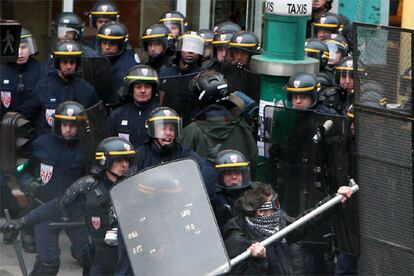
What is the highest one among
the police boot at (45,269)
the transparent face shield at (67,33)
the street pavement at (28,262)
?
the transparent face shield at (67,33)

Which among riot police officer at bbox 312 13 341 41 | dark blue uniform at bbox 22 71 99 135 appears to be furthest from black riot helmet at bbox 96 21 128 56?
riot police officer at bbox 312 13 341 41

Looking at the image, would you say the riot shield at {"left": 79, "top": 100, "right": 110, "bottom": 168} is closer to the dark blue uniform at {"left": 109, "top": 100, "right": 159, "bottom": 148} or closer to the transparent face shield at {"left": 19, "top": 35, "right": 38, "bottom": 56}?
the dark blue uniform at {"left": 109, "top": 100, "right": 159, "bottom": 148}

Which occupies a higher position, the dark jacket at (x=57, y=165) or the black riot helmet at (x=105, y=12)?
the black riot helmet at (x=105, y=12)

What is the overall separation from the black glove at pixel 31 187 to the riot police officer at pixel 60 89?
104 centimetres

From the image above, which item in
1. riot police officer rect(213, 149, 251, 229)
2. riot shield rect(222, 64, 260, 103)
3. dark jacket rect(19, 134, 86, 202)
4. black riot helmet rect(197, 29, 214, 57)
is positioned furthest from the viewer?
black riot helmet rect(197, 29, 214, 57)

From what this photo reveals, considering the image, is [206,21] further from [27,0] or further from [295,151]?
[295,151]

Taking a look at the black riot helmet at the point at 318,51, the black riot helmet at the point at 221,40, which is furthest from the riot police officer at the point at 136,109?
the black riot helmet at the point at 318,51

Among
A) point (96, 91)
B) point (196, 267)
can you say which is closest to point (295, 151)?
point (96, 91)

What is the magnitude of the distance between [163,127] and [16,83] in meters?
2.87

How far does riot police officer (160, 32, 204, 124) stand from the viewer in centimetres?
1211

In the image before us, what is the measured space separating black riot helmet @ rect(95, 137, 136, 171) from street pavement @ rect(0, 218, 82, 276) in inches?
61.2

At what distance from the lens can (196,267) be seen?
22.4ft

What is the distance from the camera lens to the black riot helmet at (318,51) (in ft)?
43.4

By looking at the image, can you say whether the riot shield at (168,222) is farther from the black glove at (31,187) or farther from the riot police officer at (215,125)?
the black glove at (31,187)
